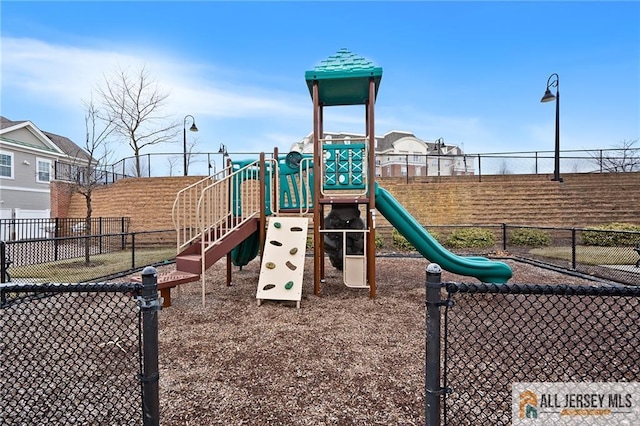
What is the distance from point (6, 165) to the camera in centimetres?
1917

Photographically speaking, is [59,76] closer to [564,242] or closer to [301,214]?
[301,214]

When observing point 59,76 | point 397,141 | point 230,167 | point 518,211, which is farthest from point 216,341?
point 397,141

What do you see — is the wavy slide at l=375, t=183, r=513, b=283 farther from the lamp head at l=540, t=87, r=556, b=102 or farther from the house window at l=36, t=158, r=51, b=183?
the house window at l=36, t=158, r=51, b=183

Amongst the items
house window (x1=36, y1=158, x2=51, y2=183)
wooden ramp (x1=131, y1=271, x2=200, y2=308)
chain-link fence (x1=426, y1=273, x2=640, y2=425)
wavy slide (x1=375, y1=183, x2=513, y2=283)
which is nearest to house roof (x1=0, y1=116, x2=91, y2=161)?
house window (x1=36, y1=158, x2=51, y2=183)

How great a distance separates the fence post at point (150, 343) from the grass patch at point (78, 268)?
6259 mm

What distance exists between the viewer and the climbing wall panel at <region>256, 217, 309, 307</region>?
486cm

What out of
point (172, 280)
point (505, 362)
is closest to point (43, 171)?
point (172, 280)

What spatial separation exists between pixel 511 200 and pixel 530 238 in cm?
210

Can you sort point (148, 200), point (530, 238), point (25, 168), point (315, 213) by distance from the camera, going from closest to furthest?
point (315, 213) < point (530, 238) < point (148, 200) < point (25, 168)

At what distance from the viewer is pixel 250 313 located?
14.7 feet

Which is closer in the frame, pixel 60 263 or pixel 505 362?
pixel 505 362

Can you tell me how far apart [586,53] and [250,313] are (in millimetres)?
16644

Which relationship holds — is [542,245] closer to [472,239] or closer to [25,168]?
[472,239]

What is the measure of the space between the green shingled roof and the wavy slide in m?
1.88
